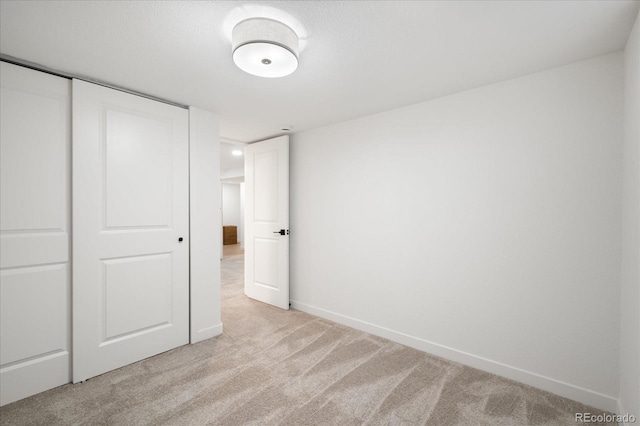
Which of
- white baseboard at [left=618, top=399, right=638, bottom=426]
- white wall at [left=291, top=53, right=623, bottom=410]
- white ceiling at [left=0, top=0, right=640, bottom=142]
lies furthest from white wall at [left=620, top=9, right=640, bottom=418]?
white ceiling at [left=0, top=0, right=640, bottom=142]

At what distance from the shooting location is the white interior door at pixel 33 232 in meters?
1.92

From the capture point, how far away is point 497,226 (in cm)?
228

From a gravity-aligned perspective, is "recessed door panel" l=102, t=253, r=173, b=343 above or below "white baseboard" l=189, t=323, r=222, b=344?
above

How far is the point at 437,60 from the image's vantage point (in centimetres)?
193

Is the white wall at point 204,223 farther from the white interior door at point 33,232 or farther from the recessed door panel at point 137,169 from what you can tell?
the white interior door at point 33,232

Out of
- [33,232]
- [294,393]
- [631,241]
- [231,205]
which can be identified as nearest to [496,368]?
[631,241]

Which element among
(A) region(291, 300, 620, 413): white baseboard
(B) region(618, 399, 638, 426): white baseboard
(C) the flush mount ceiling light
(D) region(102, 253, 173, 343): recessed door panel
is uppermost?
(C) the flush mount ceiling light

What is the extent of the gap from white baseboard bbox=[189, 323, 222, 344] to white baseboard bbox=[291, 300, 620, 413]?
4.22 ft

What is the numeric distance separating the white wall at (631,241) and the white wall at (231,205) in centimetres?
1006

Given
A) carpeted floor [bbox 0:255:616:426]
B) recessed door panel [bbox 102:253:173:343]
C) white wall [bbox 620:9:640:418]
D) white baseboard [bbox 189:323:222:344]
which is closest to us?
white wall [bbox 620:9:640:418]

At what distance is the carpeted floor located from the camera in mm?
1788

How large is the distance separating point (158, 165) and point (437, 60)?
7.90ft

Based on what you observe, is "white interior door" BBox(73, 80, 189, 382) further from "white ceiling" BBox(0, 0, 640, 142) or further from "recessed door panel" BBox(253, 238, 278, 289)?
"recessed door panel" BBox(253, 238, 278, 289)

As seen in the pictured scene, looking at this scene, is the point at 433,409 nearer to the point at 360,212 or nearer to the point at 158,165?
the point at 360,212
